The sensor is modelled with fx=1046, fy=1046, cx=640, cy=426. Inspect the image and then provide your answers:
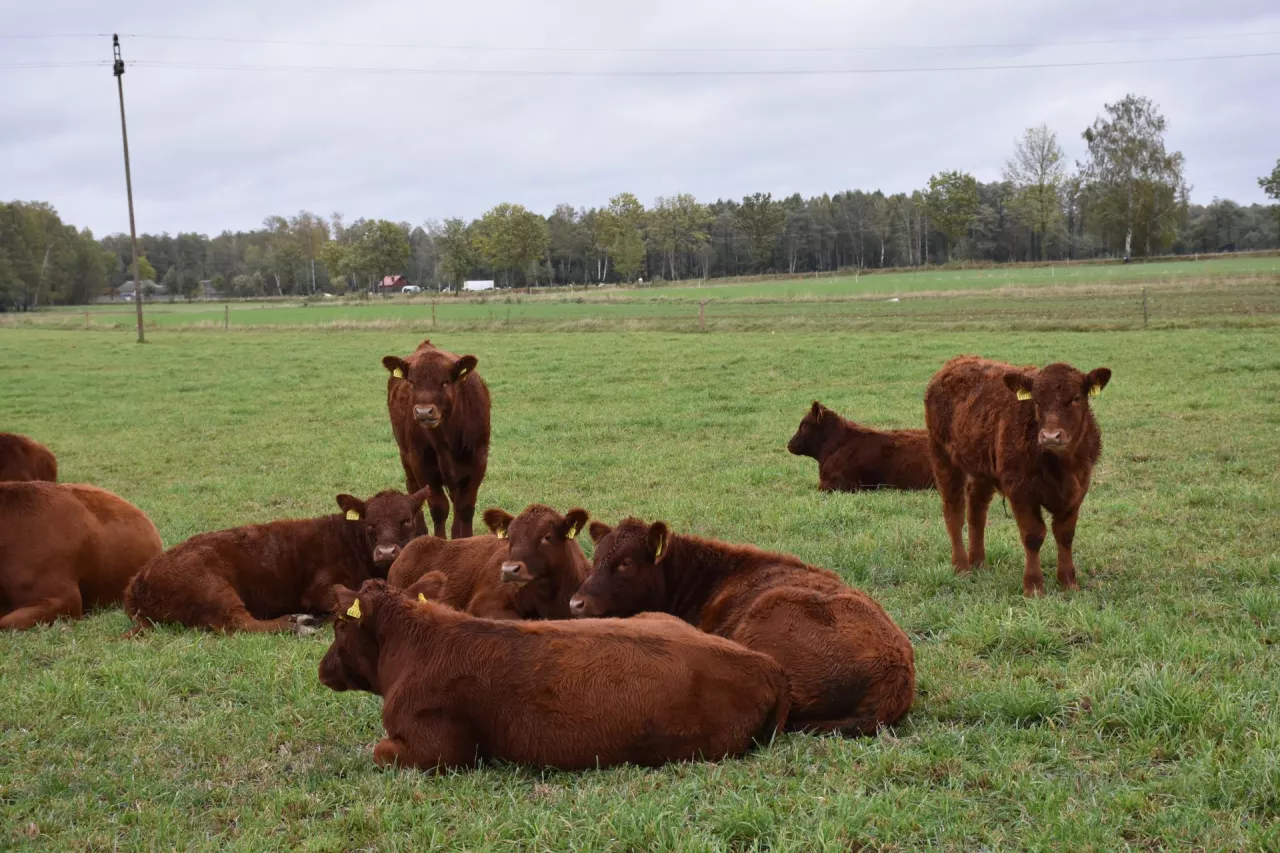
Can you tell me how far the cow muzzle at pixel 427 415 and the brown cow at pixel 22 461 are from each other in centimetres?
406

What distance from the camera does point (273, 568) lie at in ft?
25.3

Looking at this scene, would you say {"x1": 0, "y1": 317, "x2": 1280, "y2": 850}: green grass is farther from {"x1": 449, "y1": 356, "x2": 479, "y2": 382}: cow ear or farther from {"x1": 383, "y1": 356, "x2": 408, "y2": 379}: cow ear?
{"x1": 383, "y1": 356, "x2": 408, "y2": 379}: cow ear

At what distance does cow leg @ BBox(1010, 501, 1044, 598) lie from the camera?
707cm

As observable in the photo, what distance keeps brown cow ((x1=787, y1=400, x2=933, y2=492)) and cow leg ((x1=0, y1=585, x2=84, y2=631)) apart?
730 cm

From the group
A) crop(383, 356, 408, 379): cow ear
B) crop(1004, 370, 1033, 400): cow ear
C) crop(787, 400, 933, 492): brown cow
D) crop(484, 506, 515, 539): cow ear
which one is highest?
crop(383, 356, 408, 379): cow ear

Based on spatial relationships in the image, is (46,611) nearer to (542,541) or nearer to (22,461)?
(542,541)

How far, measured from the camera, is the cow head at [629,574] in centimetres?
599

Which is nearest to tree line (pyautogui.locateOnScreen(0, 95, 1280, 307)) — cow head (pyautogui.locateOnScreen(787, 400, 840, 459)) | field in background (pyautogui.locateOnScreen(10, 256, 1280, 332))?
field in background (pyautogui.locateOnScreen(10, 256, 1280, 332))

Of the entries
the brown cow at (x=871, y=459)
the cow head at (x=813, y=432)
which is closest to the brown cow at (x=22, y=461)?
the cow head at (x=813, y=432)

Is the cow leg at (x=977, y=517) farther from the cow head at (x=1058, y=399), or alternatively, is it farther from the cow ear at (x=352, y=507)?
the cow ear at (x=352, y=507)

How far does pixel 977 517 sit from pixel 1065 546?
971mm

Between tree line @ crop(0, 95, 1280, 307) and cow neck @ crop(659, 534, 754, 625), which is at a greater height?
tree line @ crop(0, 95, 1280, 307)

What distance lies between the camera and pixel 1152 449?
12211 millimetres

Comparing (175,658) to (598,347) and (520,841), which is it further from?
(598,347)
